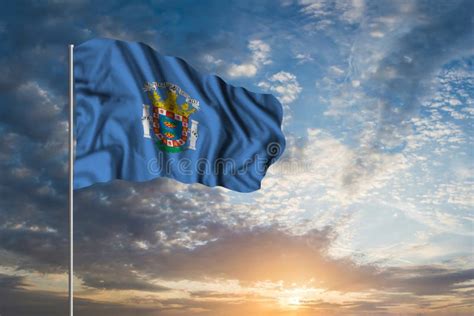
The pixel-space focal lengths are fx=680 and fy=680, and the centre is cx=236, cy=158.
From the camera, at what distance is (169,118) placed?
1783 centimetres

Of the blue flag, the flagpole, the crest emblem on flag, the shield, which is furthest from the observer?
the shield

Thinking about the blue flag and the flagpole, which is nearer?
the flagpole

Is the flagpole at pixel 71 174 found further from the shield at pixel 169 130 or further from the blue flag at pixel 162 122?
the shield at pixel 169 130

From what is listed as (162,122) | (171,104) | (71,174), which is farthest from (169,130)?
(71,174)

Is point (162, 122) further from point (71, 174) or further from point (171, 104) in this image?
point (71, 174)

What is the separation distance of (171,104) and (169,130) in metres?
0.72

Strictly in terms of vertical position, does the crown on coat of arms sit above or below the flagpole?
above

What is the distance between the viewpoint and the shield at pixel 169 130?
1752cm

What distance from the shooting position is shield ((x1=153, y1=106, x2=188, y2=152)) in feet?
57.5

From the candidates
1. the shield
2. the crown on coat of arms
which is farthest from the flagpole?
the shield

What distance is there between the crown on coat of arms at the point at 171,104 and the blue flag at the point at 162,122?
0.08ft

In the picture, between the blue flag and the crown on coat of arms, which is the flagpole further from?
the crown on coat of arms

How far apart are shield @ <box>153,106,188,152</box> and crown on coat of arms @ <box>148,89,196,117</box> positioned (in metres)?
0.11

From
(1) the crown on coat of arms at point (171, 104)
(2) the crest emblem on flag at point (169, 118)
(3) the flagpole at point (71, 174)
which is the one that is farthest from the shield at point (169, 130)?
(3) the flagpole at point (71, 174)
